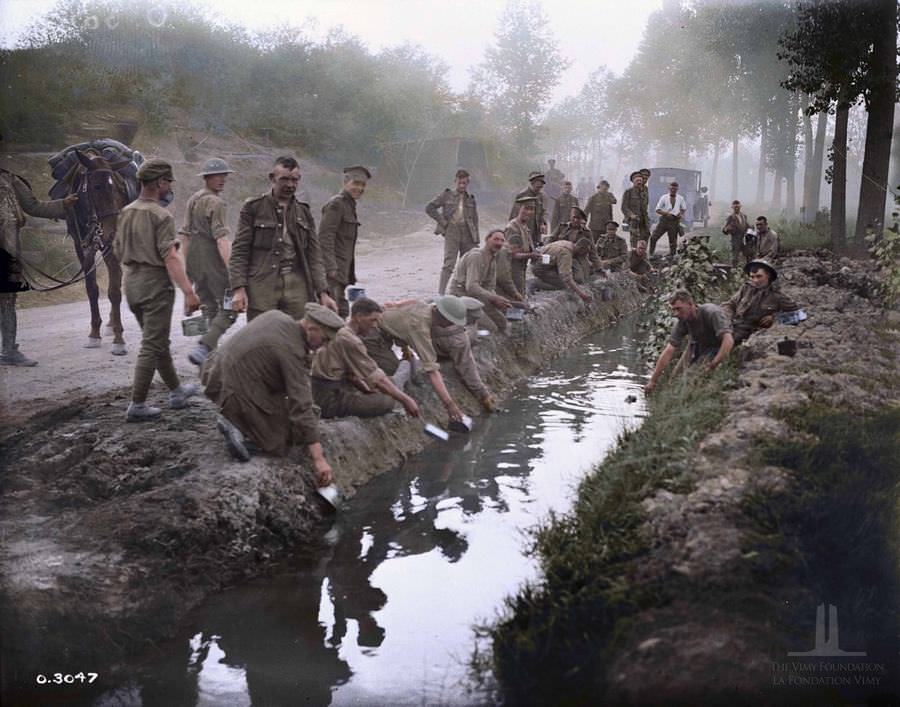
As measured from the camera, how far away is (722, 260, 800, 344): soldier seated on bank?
7945mm

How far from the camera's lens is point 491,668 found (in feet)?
12.0

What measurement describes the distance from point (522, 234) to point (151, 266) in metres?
6.11

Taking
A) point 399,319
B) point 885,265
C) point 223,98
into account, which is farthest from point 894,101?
point 223,98

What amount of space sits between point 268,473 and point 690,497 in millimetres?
2631

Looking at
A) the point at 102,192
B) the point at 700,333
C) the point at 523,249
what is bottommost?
the point at 700,333

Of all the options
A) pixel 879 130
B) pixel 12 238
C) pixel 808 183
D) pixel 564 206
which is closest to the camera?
pixel 12 238

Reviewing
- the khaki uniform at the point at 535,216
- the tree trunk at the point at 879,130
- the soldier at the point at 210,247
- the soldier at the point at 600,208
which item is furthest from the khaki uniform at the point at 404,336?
the soldier at the point at 600,208

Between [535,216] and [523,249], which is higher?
[535,216]

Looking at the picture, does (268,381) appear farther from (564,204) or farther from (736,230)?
(736,230)

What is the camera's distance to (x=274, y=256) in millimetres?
6387

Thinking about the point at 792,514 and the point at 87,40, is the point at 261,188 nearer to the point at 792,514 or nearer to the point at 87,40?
the point at 87,40

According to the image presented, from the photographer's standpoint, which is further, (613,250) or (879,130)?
(613,250)

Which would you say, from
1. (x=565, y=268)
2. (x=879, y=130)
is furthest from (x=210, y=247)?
(x=879, y=130)

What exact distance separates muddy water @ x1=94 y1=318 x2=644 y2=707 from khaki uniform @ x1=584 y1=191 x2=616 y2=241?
26.8 feet
